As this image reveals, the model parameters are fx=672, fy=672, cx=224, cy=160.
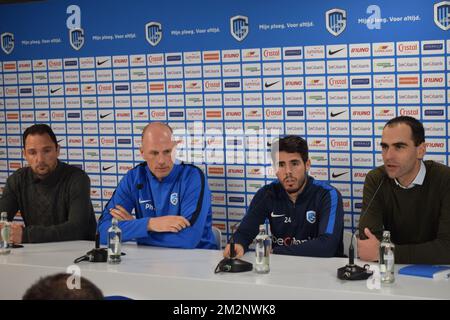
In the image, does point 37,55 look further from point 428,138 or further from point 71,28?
point 428,138

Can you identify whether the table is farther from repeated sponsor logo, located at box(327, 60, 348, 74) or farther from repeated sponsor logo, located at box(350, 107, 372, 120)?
repeated sponsor logo, located at box(327, 60, 348, 74)

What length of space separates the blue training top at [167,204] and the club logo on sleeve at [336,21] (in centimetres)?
131

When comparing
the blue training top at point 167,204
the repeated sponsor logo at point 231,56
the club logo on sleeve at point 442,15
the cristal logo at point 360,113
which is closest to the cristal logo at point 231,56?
the repeated sponsor logo at point 231,56

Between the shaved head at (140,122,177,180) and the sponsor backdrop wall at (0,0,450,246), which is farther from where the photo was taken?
the sponsor backdrop wall at (0,0,450,246)

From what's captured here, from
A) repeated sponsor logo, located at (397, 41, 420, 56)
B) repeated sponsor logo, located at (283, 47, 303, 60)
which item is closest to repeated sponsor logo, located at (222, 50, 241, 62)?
repeated sponsor logo, located at (283, 47, 303, 60)

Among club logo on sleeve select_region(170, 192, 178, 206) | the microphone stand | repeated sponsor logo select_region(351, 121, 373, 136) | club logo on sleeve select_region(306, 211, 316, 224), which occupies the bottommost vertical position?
the microphone stand

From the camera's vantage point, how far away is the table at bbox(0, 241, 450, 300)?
2.74m

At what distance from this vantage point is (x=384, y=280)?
9.17 ft

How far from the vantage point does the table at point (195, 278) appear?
2.74 meters

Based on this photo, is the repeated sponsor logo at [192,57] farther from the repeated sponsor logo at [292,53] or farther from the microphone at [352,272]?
the microphone at [352,272]

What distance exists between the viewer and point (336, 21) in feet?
14.5

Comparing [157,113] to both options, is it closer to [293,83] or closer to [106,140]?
[106,140]

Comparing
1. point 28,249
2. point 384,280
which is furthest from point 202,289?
point 28,249

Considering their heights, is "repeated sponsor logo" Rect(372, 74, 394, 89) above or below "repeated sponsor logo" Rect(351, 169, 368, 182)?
above
